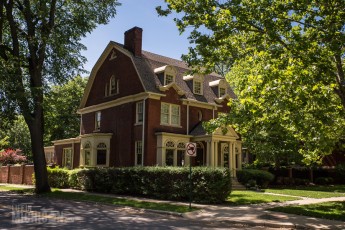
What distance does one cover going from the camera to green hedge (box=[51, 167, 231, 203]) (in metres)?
18.3

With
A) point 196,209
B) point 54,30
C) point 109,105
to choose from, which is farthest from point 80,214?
point 109,105

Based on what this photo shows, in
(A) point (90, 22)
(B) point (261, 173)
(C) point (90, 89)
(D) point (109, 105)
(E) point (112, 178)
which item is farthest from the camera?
(C) point (90, 89)

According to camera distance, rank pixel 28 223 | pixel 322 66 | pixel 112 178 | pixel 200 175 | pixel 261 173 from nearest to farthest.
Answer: pixel 28 223, pixel 322 66, pixel 200 175, pixel 112 178, pixel 261 173

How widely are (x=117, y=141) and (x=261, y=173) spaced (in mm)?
11384

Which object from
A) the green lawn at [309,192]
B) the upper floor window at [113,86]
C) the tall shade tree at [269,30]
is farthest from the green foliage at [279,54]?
the upper floor window at [113,86]

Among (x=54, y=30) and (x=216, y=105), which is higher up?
(x=54, y=30)

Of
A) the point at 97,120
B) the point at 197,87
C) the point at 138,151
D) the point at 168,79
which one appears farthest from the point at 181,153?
the point at 97,120

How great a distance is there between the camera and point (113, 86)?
101 feet

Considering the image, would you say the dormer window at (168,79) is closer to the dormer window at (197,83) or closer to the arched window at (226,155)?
the dormer window at (197,83)

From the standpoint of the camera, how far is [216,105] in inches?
1223

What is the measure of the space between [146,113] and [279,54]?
1391cm

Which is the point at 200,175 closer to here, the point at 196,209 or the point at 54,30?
the point at 196,209

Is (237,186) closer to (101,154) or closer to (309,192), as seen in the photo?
(309,192)

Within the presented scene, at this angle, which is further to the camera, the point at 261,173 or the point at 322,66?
the point at 261,173
